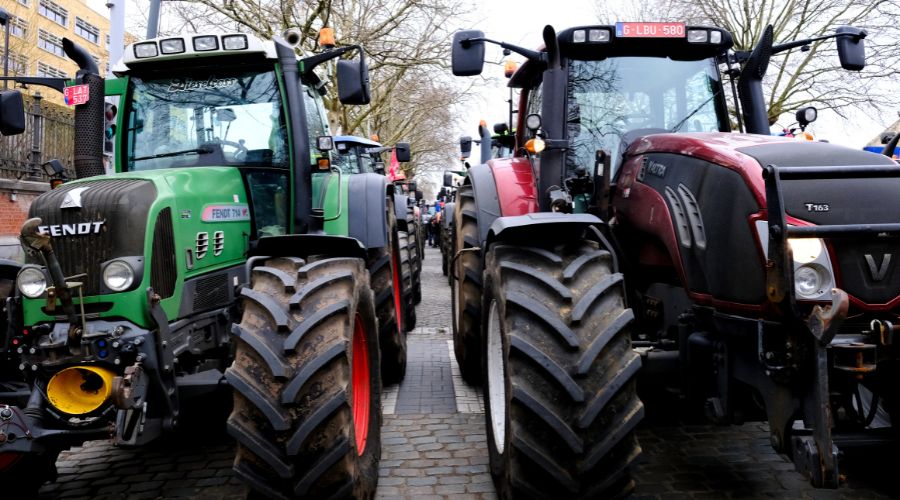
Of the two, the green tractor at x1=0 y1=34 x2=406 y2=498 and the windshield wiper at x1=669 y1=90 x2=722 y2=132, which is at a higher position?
the windshield wiper at x1=669 y1=90 x2=722 y2=132

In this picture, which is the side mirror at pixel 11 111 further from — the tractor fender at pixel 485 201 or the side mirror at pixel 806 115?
the side mirror at pixel 806 115

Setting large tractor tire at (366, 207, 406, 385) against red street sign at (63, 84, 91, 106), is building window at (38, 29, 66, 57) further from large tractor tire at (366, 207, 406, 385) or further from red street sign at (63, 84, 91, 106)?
large tractor tire at (366, 207, 406, 385)

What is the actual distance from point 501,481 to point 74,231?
245 centimetres

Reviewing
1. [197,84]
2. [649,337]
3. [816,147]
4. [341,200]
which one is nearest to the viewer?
[816,147]

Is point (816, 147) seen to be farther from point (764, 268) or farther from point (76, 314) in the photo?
point (76, 314)

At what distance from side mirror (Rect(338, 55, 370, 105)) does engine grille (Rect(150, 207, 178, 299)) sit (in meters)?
1.39

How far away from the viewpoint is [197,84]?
428cm

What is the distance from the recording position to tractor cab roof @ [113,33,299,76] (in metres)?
4.07

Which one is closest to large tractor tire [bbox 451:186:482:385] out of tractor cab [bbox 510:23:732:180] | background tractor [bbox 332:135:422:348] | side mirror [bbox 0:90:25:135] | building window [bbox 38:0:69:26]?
background tractor [bbox 332:135:422:348]

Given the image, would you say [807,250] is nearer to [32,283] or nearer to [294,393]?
[294,393]

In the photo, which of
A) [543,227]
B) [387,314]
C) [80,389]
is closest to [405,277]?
[387,314]

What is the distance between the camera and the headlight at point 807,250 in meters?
2.55

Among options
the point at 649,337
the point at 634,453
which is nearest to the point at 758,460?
the point at 649,337

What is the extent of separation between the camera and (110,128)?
14.5 ft
